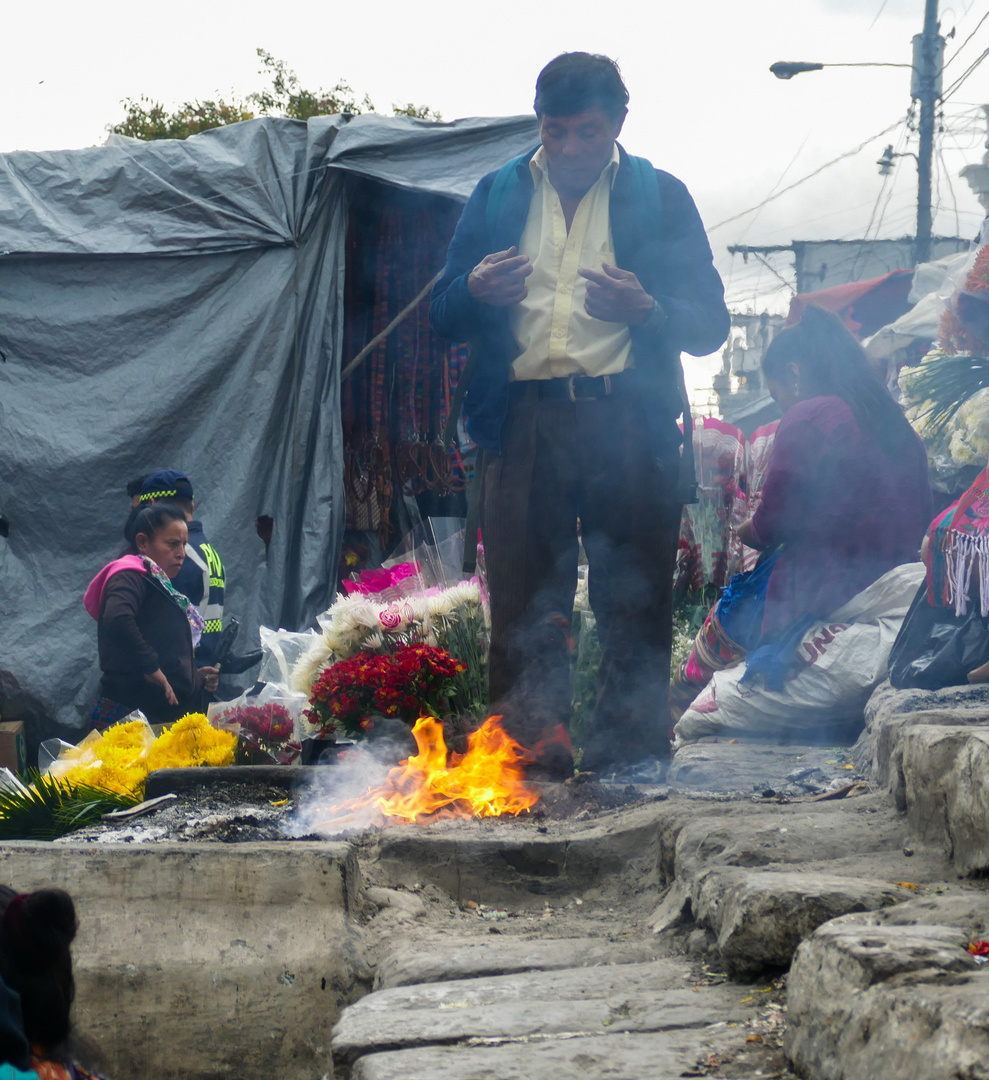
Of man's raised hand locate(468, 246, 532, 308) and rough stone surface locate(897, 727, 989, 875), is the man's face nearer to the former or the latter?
man's raised hand locate(468, 246, 532, 308)

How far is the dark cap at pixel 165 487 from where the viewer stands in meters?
5.51

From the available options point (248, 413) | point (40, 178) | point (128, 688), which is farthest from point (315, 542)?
point (40, 178)

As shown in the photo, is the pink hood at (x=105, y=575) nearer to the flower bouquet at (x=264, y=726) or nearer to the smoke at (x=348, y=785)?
the flower bouquet at (x=264, y=726)

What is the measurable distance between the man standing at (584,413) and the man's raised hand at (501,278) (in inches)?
2.5

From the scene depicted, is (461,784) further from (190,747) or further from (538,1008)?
(538,1008)

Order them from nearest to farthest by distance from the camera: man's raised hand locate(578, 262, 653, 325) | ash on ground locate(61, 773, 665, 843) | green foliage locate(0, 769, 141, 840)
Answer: ash on ground locate(61, 773, 665, 843) → man's raised hand locate(578, 262, 653, 325) → green foliage locate(0, 769, 141, 840)

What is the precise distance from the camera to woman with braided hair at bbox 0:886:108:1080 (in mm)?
1631

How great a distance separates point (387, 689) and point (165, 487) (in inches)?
95.8

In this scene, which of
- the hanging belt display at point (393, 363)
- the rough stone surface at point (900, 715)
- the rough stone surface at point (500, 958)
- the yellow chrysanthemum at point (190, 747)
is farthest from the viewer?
the hanging belt display at point (393, 363)

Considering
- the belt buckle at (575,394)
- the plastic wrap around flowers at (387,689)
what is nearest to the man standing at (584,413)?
the belt buckle at (575,394)

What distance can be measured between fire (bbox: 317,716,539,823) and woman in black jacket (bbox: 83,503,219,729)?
1783 millimetres

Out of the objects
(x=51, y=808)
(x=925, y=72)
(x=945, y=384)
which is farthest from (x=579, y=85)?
(x=925, y=72)

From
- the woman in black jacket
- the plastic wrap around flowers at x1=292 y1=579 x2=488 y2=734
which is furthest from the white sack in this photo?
the woman in black jacket

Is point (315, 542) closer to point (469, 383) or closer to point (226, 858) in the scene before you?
point (469, 383)
